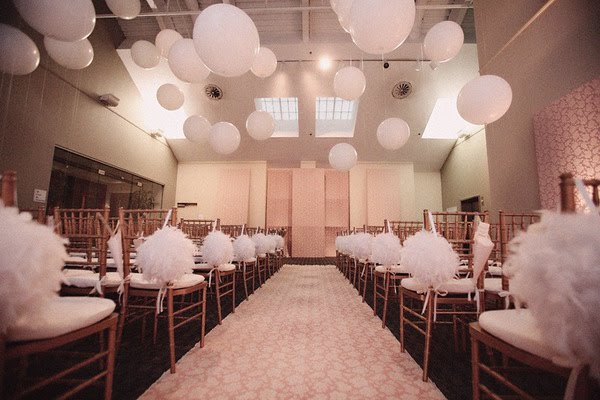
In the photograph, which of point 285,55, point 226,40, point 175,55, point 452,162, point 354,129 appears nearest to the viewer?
point 226,40

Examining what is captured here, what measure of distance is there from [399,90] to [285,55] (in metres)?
3.05

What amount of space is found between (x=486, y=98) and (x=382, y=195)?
6.64 meters

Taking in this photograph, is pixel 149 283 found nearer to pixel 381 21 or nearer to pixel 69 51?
pixel 381 21

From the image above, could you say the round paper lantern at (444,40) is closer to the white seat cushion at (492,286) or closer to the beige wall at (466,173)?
the white seat cushion at (492,286)

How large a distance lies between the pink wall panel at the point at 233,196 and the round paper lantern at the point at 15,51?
258 inches

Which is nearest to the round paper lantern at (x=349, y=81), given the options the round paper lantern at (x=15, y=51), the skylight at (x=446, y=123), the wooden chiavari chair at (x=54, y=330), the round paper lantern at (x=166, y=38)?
the round paper lantern at (x=166, y=38)

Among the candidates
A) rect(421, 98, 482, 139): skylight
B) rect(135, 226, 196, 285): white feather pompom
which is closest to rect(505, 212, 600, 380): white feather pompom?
rect(135, 226, 196, 285): white feather pompom

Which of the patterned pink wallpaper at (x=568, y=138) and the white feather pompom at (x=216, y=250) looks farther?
the patterned pink wallpaper at (x=568, y=138)

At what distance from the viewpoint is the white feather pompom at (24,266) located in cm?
73

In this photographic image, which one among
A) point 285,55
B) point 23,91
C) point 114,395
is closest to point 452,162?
point 285,55

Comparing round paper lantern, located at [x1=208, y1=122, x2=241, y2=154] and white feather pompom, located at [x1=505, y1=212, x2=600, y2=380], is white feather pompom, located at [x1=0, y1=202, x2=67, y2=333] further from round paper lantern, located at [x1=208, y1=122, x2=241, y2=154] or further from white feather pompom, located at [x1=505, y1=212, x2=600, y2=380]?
round paper lantern, located at [x1=208, y1=122, x2=241, y2=154]

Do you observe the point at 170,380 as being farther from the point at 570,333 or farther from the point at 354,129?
the point at 354,129

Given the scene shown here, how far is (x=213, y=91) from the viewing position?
7219 millimetres

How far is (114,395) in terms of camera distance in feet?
4.37
